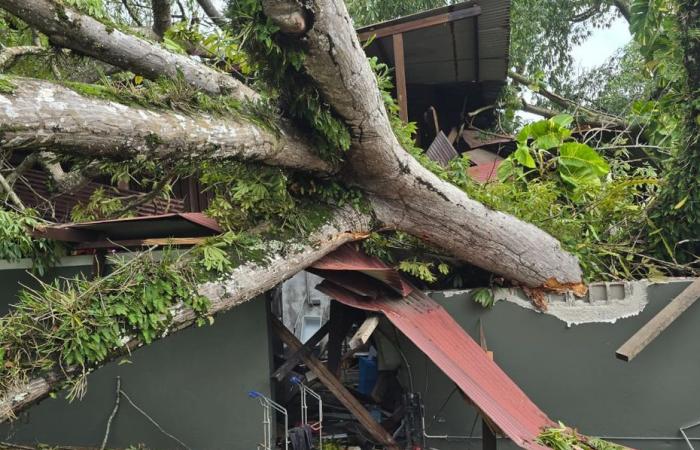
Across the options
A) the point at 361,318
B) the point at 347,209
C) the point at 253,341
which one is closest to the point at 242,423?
the point at 253,341

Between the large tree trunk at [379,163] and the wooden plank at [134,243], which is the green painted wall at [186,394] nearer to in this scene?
the wooden plank at [134,243]

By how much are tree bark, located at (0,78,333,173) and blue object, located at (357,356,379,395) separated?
415cm

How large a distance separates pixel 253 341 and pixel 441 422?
7.23 feet

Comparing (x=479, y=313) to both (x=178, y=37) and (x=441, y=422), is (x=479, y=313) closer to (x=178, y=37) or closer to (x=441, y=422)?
(x=441, y=422)

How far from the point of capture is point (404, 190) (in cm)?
487

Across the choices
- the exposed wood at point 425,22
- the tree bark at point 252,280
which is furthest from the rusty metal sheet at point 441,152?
the tree bark at point 252,280

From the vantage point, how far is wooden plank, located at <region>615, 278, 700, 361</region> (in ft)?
15.3

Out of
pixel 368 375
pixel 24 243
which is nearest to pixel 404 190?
pixel 368 375

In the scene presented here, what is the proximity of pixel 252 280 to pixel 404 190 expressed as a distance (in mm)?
1674

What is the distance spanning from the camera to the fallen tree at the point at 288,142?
2.54 m

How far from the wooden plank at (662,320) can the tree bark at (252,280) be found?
2.55m

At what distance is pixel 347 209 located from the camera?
4840mm

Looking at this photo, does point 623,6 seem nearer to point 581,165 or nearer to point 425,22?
point 425,22

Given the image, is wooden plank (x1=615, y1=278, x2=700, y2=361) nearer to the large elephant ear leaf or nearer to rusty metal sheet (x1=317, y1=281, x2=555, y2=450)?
rusty metal sheet (x1=317, y1=281, x2=555, y2=450)
